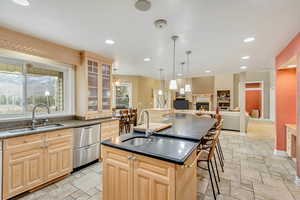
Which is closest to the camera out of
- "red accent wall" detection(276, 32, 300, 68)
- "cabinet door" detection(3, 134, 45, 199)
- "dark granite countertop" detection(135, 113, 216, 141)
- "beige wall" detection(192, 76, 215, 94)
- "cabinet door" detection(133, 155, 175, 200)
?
"cabinet door" detection(133, 155, 175, 200)

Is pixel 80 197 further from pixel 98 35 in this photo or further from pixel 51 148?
pixel 98 35

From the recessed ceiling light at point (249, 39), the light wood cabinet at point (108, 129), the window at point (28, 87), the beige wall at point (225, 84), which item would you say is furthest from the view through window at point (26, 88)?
the beige wall at point (225, 84)

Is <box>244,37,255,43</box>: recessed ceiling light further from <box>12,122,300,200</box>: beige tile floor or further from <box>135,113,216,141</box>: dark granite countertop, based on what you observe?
<box>12,122,300,200</box>: beige tile floor

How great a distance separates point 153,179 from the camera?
134 cm

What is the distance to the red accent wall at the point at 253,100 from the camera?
34.0 feet

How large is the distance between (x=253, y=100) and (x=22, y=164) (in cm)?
1296

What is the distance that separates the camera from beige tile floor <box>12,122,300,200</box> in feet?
6.86

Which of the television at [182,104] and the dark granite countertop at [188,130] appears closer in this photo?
the dark granite countertop at [188,130]

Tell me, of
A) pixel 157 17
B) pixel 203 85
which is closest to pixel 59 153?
pixel 157 17

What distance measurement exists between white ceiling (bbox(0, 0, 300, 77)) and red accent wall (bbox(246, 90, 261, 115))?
9.02 metres

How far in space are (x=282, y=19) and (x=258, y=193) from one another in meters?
2.59

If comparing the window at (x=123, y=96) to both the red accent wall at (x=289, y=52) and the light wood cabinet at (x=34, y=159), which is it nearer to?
the light wood cabinet at (x=34, y=159)

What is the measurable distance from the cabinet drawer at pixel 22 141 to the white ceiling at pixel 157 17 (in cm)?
169

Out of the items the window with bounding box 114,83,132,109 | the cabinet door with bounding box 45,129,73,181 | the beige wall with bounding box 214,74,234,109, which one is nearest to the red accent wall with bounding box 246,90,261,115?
the beige wall with bounding box 214,74,234,109
